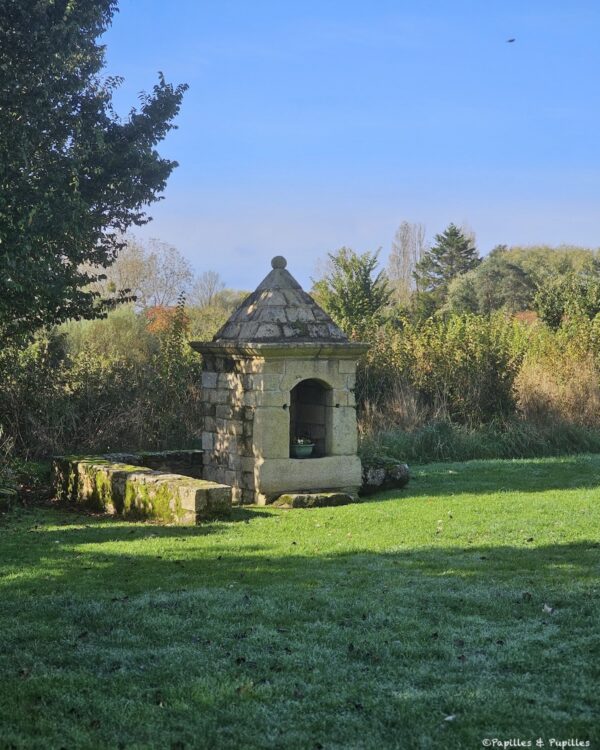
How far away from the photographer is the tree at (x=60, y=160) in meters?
11.2

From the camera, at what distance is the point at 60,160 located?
12297 millimetres

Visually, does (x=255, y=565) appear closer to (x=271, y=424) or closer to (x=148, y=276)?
(x=271, y=424)

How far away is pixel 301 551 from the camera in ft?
26.2

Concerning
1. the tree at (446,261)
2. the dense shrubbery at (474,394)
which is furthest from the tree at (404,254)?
the dense shrubbery at (474,394)

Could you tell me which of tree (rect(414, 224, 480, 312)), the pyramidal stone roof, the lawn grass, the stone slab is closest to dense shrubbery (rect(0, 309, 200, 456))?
the pyramidal stone roof

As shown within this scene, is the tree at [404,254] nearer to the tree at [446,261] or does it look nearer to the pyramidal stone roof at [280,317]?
the tree at [446,261]

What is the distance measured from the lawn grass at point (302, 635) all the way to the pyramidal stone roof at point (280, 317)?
2962mm

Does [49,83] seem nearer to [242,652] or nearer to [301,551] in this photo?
[301,551]

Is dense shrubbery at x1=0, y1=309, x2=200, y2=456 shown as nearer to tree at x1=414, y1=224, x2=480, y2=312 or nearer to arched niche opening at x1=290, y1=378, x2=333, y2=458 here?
arched niche opening at x1=290, y1=378, x2=333, y2=458

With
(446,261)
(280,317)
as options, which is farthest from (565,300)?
(446,261)

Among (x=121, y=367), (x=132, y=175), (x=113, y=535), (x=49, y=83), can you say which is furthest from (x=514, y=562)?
(x=121, y=367)

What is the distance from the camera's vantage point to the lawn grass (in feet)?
13.9

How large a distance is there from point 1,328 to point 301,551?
6855 millimetres

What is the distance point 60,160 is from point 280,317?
3788mm
